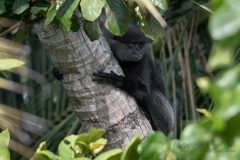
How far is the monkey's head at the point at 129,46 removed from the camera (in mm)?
4023

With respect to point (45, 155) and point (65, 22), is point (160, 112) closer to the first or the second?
point (65, 22)

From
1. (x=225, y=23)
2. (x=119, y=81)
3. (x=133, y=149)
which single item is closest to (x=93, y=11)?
(x=133, y=149)

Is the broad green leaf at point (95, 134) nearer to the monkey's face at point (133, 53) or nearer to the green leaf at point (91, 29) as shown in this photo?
the green leaf at point (91, 29)

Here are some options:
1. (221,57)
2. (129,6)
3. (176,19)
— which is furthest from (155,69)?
(221,57)

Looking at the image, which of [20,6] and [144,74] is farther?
[144,74]

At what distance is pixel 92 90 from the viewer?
2627 millimetres

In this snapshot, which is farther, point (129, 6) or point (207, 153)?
point (129, 6)

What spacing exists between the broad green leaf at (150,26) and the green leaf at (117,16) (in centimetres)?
13

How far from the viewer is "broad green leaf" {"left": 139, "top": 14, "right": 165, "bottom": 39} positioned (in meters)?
2.21

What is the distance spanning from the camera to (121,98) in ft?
8.93

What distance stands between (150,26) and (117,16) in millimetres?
230

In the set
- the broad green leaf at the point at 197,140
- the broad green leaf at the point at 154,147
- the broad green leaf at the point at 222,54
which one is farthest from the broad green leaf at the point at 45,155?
the broad green leaf at the point at 222,54

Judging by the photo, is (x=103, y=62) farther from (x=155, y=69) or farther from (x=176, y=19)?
(x=176, y=19)

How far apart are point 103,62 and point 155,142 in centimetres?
182
